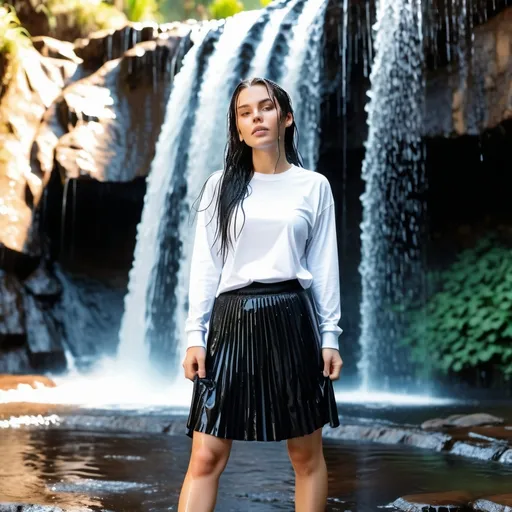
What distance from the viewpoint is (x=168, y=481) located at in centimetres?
499

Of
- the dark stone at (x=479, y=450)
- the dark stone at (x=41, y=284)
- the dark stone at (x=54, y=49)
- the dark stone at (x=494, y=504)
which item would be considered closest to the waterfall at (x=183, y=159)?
the dark stone at (x=41, y=284)

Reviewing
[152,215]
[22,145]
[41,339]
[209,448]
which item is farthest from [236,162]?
[22,145]

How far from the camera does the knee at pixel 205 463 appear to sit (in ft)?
9.12

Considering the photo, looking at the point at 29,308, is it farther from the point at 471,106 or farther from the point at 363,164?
the point at 471,106

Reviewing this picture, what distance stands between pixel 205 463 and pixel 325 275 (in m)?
0.72

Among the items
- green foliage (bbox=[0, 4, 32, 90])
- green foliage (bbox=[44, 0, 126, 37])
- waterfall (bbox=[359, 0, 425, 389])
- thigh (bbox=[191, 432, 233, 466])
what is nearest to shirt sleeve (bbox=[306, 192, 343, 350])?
thigh (bbox=[191, 432, 233, 466])

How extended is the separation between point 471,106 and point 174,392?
5314 mm

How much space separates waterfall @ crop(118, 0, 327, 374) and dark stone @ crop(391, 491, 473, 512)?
29.4ft

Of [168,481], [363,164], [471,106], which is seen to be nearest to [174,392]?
[363,164]

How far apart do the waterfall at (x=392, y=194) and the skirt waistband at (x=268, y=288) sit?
9.56m

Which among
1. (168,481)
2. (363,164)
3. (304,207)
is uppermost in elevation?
(363,164)

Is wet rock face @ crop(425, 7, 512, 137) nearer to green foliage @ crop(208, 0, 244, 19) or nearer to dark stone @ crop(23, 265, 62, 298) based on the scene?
dark stone @ crop(23, 265, 62, 298)

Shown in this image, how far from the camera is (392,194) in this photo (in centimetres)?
1294

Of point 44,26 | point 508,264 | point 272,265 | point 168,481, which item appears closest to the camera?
point 272,265
